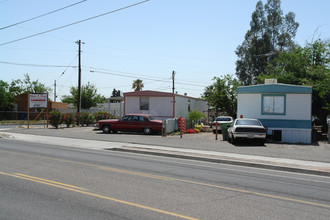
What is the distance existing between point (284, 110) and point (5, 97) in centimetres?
4410

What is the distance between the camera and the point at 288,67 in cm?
2667

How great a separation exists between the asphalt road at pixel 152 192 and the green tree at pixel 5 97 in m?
43.8

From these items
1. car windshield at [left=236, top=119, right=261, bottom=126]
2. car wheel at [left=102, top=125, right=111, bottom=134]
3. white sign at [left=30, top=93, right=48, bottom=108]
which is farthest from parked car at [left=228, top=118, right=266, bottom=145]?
white sign at [left=30, top=93, right=48, bottom=108]

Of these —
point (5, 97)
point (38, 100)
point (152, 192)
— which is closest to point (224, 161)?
point (152, 192)

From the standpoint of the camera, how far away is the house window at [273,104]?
1989cm

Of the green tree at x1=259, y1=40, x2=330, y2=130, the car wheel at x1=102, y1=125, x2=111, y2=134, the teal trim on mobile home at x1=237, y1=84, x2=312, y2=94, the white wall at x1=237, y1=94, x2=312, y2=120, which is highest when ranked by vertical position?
the green tree at x1=259, y1=40, x2=330, y2=130

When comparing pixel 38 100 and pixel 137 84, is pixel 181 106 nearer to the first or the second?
pixel 38 100

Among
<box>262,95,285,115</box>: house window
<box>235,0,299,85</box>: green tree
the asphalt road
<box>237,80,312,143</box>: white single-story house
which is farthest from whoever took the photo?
<box>235,0,299,85</box>: green tree

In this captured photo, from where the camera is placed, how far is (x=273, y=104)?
790 inches

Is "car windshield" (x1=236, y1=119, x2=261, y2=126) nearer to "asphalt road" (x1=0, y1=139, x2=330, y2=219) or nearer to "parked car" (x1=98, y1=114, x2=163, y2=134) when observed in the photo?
"parked car" (x1=98, y1=114, x2=163, y2=134)

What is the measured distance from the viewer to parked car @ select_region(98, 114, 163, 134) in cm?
2355

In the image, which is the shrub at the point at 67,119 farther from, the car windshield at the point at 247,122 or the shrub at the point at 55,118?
the car windshield at the point at 247,122

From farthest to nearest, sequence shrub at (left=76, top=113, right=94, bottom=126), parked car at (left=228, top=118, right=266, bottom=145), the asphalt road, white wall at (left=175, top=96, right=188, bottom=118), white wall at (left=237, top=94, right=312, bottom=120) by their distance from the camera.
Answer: shrub at (left=76, top=113, right=94, bottom=126) → white wall at (left=175, top=96, right=188, bottom=118) → white wall at (left=237, top=94, right=312, bottom=120) → parked car at (left=228, top=118, right=266, bottom=145) → the asphalt road

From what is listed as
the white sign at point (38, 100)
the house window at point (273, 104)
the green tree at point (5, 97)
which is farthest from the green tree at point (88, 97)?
the house window at point (273, 104)
